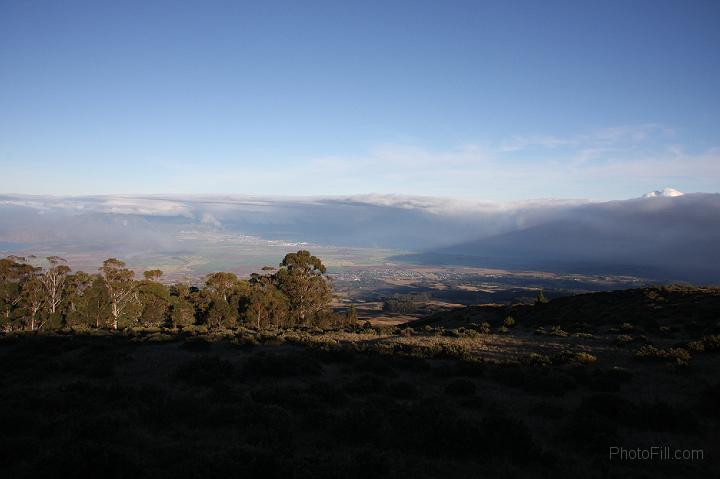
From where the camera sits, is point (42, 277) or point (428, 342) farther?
point (42, 277)

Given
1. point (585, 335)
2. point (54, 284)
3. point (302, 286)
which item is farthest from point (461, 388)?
point (54, 284)

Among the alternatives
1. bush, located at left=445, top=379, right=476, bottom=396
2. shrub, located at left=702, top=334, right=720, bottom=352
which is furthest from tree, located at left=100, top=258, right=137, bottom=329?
shrub, located at left=702, top=334, right=720, bottom=352

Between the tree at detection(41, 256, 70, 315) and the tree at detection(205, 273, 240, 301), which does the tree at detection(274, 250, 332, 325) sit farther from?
the tree at detection(41, 256, 70, 315)

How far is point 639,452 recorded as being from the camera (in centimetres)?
902

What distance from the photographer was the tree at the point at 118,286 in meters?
46.8

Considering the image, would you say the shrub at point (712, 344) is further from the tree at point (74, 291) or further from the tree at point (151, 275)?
the tree at point (74, 291)

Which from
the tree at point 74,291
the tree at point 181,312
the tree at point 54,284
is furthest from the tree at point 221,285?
the tree at point 54,284

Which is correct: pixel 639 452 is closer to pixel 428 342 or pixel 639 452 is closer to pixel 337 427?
pixel 337 427

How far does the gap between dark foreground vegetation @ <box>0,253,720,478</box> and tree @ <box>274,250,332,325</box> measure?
113 ft

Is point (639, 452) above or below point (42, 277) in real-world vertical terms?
above

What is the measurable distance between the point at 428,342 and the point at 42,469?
63.2 feet

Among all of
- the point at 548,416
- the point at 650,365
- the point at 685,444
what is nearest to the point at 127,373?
the point at 548,416

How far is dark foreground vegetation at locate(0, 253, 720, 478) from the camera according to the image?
7.80 metres

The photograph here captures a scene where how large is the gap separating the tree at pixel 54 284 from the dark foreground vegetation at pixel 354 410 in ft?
105
